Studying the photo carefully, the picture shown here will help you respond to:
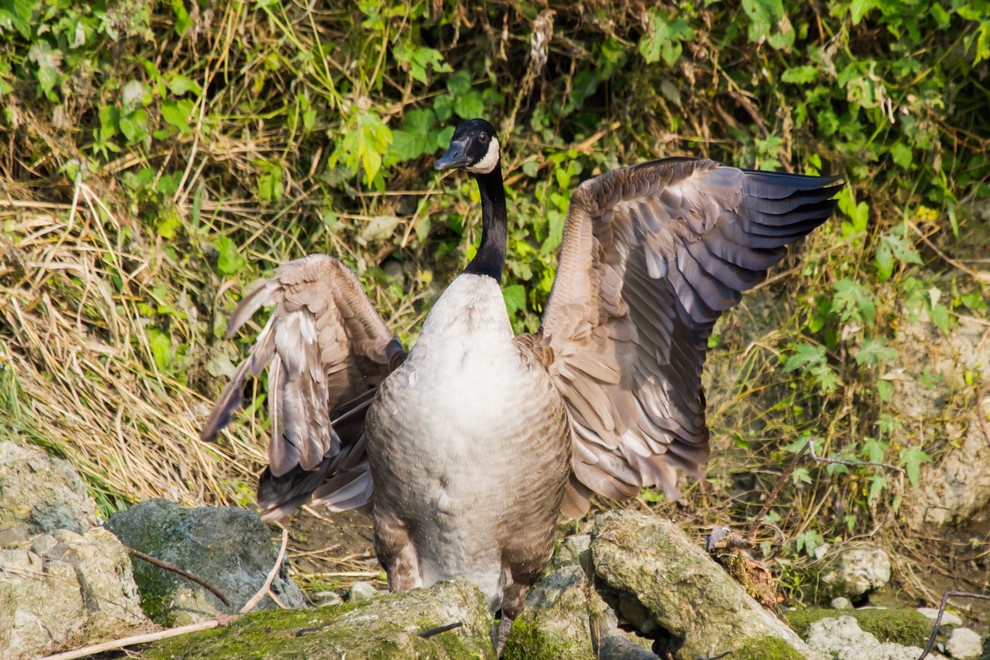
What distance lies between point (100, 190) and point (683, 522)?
392 cm

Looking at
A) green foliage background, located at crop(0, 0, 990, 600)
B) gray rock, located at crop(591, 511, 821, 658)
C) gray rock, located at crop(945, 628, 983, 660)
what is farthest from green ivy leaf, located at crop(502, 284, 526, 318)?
gray rock, located at crop(945, 628, 983, 660)

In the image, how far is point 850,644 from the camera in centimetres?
470

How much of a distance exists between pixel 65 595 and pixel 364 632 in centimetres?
113

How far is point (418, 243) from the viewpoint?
23.0 ft

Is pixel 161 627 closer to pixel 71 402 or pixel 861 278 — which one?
pixel 71 402

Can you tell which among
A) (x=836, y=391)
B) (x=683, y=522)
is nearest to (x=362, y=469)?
(x=683, y=522)

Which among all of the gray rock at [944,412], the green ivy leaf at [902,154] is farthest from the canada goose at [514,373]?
the green ivy leaf at [902,154]

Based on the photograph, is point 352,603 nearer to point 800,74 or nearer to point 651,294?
point 651,294

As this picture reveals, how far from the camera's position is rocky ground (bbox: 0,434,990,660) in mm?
3209

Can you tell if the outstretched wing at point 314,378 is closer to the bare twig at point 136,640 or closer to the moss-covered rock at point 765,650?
the bare twig at point 136,640

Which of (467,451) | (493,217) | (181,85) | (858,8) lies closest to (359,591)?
(467,451)

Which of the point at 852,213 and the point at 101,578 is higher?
the point at 852,213

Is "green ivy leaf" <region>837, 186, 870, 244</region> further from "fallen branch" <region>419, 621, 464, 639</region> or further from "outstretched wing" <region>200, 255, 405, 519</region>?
"fallen branch" <region>419, 621, 464, 639</region>

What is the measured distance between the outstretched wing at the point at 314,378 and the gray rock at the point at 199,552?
0.31 meters
